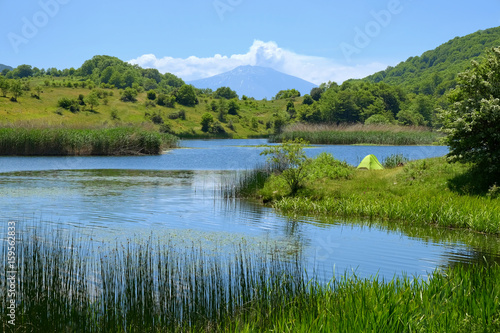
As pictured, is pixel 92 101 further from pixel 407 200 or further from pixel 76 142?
pixel 407 200

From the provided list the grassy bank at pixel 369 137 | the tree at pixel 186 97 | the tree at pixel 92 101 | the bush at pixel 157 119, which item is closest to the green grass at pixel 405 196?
the grassy bank at pixel 369 137

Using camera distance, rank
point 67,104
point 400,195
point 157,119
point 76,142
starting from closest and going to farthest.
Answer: point 400,195
point 76,142
point 67,104
point 157,119

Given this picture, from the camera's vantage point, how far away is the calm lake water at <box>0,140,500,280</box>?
13.1 meters

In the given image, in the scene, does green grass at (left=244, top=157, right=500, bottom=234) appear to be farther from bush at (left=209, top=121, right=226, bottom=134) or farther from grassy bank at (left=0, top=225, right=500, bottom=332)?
bush at (left=209, top=121, right=226, bottom=134)

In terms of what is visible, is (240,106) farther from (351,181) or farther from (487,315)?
(487,315)

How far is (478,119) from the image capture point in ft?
64.6

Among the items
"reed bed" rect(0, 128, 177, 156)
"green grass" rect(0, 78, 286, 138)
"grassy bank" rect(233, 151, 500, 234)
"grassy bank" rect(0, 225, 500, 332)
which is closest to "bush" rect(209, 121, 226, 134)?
"green grass" rect(0, 78, 286, 138)

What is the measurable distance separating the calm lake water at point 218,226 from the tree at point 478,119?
4.86m

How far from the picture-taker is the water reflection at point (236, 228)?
1306cm

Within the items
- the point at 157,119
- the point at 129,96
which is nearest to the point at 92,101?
the point at 157,119

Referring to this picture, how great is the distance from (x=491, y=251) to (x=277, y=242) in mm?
6393

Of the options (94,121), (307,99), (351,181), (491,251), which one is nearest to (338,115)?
(307,99)

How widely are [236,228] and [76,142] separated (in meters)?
40.2

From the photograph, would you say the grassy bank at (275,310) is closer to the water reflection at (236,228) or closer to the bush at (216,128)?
the water reflection at (236,228)
